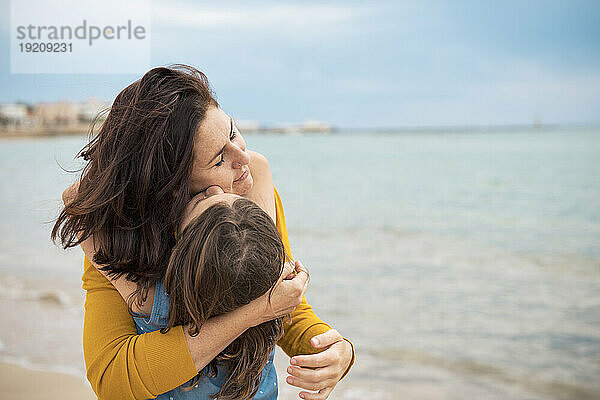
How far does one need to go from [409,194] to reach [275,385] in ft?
37.3

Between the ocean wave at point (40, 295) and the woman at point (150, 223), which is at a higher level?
the woman at point (150, 223)

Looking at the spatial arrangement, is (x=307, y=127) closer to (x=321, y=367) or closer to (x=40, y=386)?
(x=40, y=386)

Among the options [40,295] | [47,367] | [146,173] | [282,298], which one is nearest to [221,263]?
[282,298]

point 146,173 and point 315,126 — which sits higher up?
point 146,173

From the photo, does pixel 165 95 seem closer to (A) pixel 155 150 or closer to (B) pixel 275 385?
(A) pixel 155 150

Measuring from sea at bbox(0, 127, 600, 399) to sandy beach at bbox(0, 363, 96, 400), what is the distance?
0.58ft

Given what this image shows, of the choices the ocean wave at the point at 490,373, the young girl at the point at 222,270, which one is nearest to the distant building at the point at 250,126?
the ocean wave at the point at 490,373

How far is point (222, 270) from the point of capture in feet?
3.38

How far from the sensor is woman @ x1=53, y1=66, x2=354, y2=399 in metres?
1.12

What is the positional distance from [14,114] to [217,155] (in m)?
14.9

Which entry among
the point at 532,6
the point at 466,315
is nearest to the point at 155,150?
the point at 466,315

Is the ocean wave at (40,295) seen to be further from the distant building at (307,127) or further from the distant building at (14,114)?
the distant building at (307,127)

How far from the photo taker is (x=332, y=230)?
8.98m

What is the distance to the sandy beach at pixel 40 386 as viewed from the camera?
132 inches
